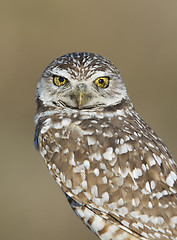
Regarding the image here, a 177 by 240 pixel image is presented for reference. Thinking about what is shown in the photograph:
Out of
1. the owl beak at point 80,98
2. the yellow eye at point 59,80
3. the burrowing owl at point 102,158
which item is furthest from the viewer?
the yellow eye at point 59,80

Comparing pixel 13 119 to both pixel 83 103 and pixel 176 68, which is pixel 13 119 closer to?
pixel 176 68

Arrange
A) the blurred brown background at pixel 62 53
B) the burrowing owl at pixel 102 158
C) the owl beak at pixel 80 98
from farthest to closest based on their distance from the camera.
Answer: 1. the blurred brown background at pixel 62 53
2. the owl beak at pixel 80 98
3. the burrowing owl at pixel 102 158

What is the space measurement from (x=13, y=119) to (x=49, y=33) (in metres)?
2.38

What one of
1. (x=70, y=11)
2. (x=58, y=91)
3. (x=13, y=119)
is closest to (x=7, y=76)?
(x=13, y=119)

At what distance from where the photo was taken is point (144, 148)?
445 cm

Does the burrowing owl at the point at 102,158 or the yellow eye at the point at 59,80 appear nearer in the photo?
the burrowing owl at the point at 102,158

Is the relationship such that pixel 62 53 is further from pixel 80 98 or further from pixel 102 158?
pixel 102 158

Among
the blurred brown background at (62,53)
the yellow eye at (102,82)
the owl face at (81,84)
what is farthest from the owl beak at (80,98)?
the blurred brown background at (62,53)

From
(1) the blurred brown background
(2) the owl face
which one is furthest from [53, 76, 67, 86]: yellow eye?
(1) the blurred brown background

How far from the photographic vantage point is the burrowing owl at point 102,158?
431 cm

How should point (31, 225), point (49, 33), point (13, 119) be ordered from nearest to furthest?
point (31, 225) < point (13, 119) < point (49, 33)

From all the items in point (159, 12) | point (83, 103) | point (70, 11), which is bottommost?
point (83, 103)

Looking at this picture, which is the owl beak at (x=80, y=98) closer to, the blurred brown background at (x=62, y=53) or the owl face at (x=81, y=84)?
the owl face at (x=81, y=84)

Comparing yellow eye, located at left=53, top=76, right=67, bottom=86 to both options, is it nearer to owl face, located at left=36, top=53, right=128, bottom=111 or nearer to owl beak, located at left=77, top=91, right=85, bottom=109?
owl face, located at left=36, top=53, right=128, bottom=111
